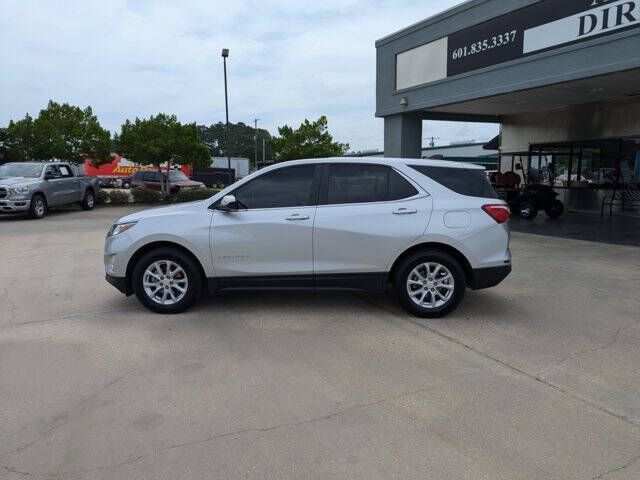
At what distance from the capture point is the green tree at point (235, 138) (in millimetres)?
119375

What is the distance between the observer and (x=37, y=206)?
16469 mm

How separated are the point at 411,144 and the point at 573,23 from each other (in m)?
5.84

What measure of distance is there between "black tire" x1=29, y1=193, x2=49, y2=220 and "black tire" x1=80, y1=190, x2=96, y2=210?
8.73 feet

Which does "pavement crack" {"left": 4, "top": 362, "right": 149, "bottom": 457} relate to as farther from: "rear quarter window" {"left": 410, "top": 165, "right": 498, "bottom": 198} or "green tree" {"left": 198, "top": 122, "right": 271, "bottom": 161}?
"green tree" {"left": 198, "top": 122, "right": 271, "bottom": 161}

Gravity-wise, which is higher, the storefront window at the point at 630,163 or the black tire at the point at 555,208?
the storefront window at the point at 630,163

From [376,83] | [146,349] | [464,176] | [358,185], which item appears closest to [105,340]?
[146,349]

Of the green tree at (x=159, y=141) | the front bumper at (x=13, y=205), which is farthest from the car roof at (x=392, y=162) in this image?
the green tree at (x=159, y=141)

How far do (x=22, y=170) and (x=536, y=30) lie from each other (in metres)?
15.6

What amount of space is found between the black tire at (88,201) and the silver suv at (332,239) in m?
15.5

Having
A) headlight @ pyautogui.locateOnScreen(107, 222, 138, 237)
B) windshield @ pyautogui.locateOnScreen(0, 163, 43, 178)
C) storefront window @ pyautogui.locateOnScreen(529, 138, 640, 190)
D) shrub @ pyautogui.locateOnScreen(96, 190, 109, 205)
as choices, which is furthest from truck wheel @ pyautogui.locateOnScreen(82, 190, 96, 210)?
storefront window @ pyautogui.locateOnScreen(529, 138, 640, 190)

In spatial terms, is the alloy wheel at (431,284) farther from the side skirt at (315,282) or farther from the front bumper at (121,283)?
the front bumper at (121,283)

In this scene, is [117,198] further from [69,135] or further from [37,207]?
[37,207]

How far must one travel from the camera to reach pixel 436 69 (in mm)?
13344

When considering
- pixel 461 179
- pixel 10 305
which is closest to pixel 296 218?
pixel 461 179
